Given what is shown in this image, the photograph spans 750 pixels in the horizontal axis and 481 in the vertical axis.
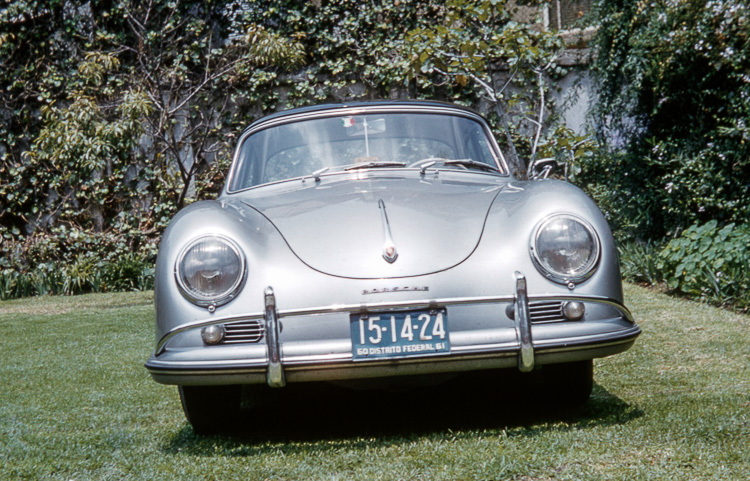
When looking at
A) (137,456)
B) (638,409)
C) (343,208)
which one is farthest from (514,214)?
(137,456)

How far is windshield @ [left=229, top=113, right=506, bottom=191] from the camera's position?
3.96 meters

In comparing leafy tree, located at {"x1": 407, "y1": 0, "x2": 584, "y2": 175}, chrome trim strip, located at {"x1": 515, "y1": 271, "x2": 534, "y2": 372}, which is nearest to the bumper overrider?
chrome trim strip, located at {"x1": 515, "y1": 271, "x2": 534, "y2": 372}

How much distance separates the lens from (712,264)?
6.24 metres

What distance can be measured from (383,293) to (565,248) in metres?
0.69

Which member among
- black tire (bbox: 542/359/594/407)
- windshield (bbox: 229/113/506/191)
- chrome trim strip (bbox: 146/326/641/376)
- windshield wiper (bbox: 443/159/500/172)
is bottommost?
black tire (bbox: 542/359/594/407)

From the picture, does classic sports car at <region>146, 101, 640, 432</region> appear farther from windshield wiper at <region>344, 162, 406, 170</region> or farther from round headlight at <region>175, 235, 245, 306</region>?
windshield wiper at <region>344, 162, 406, 170</region>

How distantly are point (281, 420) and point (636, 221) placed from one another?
580cm

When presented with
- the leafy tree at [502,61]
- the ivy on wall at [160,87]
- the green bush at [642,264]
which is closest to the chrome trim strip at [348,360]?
the green bush at [642,264]

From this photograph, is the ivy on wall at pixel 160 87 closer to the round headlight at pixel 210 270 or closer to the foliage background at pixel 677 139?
the foliage background at pixel 677 139

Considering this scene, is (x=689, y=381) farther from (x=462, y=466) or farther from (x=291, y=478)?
(x=291, y=478)

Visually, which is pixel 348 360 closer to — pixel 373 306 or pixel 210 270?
pixel 373 306

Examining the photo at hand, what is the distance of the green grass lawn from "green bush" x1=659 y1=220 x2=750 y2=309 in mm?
1090

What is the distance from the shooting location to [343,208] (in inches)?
123

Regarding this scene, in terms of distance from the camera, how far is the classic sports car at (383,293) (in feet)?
8.94
